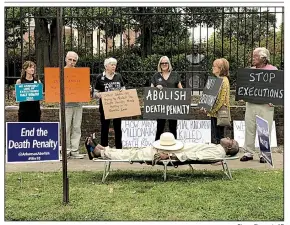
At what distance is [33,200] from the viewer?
6152 mm

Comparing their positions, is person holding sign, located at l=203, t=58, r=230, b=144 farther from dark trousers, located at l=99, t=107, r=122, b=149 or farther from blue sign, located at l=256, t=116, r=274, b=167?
dark trousers, located at l=99, t=107, r=122, b=149

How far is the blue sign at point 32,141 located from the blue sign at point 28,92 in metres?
1.78

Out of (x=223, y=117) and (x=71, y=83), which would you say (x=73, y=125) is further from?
(x=223, y=117)

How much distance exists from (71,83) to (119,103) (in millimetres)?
871

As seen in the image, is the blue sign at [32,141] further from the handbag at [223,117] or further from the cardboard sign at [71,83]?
the handbag at [223,117]

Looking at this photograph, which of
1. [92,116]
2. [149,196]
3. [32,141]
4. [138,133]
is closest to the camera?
[149,196]

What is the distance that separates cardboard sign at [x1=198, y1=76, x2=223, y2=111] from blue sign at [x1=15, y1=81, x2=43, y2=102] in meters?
2.64

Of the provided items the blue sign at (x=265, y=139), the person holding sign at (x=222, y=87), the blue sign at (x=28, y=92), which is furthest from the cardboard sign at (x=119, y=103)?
the blue sign at (x=265, y=139)

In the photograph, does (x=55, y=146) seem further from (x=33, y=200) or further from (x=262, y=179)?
(x=262, y=179)

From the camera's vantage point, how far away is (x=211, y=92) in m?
8.41

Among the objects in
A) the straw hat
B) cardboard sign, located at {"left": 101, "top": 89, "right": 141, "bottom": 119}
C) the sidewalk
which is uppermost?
cardboard sign, located at {"left": 101, "top": 89, "right": 141, "bottom": 119}

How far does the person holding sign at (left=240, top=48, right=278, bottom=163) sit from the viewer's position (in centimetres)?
823

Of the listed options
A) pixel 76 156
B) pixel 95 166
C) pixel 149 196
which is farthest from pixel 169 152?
pixel 76 156

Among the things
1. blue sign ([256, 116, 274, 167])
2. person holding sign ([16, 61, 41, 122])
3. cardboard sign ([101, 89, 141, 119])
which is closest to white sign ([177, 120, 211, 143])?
cardboard sign ([101, 89, 141, 119])
